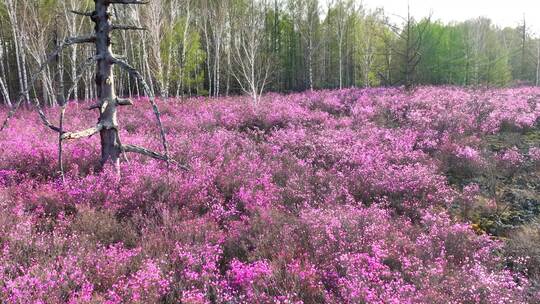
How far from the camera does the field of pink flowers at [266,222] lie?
3.60 metres

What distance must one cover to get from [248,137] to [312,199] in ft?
14.5

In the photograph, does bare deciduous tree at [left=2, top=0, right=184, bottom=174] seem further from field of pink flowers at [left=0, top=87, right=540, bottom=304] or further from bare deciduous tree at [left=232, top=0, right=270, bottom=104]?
bare deciduous tree at [left=232, top=0, right=270, bottom=104]

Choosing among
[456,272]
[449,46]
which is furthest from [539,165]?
[449,46]

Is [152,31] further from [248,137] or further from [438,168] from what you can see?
[438,168]

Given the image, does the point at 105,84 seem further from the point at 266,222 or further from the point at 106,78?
the point at 266,222

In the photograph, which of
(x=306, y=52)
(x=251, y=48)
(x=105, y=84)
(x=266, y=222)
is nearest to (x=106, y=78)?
(x=105, y=84)

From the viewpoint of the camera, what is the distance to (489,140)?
8.91m

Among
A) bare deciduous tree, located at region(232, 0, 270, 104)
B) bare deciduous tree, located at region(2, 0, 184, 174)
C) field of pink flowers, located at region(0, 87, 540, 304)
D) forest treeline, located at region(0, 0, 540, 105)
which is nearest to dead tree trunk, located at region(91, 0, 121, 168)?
bare deciduous tree, located at region(2, 0, 184, 174)

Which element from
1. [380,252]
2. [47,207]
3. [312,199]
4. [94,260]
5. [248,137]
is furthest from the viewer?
[248,137]

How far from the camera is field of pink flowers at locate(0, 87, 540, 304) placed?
360 cm

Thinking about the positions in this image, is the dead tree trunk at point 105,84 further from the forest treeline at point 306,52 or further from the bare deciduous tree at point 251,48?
the forest treeline at point 306,52

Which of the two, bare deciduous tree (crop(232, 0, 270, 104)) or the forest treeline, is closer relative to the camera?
bare deciduous tree (crop(232, 0, 270, 104))

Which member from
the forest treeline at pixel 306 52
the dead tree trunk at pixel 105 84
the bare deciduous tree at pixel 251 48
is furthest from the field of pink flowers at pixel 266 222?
the forest treeline at pixel 306 52

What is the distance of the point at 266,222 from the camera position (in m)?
4.87
